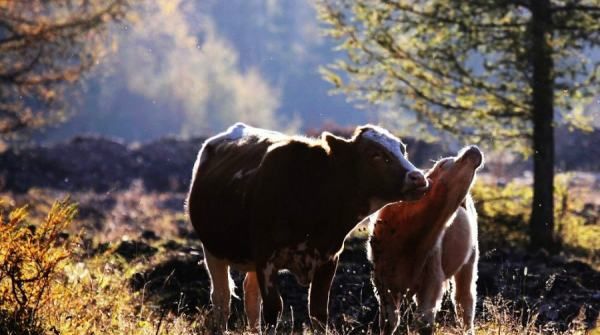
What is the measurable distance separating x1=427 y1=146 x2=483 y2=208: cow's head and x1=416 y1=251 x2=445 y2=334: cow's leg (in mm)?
432

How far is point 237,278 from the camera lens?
34.5ft

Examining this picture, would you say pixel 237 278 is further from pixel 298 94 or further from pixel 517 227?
pixel 298 94

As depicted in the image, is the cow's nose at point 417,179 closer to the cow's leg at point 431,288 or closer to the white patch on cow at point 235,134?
the cow's leg at point 431,288

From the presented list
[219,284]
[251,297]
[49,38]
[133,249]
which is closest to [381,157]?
[251,297]

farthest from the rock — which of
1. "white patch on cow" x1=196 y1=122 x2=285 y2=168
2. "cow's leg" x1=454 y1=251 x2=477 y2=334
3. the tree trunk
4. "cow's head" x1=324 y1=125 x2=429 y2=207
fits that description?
the tree trunk

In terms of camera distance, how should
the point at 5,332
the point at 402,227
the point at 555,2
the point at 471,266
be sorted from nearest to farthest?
the point at 5,332
the point at 402,227
the point at 471,266
the point at 555,2

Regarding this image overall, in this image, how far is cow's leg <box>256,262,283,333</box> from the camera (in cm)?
696

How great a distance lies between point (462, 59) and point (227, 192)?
24.2 feet

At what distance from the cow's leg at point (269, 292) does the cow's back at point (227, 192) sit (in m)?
0.31

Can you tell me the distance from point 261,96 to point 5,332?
86.0 meters

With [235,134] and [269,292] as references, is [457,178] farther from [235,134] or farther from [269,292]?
[235,134]

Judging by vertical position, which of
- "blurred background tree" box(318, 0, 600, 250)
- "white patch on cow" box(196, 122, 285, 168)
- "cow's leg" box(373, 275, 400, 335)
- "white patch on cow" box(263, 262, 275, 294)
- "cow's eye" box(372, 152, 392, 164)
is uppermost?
"blurred background tree" box(318, 0, 600, 250)

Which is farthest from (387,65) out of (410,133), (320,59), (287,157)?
(320,59)

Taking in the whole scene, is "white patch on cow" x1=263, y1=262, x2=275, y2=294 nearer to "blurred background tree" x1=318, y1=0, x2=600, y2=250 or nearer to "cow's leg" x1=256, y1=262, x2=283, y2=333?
"cow's leg" x1=256, y1=262, x2=283, y2=333
